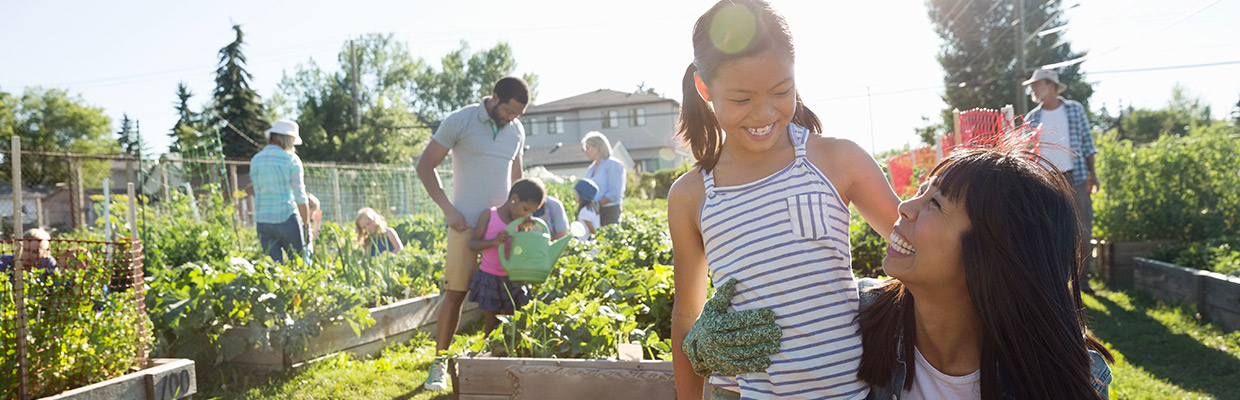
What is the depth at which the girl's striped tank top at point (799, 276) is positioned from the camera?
1688mm

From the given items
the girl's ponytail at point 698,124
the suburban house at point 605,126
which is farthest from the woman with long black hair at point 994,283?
the suburban house at point 605,126

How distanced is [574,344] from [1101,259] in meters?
5.87

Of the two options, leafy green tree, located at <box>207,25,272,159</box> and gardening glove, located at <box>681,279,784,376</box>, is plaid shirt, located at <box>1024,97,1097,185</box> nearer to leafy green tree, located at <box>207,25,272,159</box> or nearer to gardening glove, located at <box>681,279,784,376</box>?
gardening glove, located at <box>681,279,784,376</box>

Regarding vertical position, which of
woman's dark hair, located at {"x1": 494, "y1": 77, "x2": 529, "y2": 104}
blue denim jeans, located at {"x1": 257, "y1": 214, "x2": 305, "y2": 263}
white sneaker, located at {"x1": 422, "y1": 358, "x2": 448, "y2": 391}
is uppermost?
woman's dark hair, located at {"x1": 494, "y1": 77, "x2": 529, "y2": 104}

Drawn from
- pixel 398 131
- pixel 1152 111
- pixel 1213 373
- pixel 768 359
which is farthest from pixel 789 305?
pixel 1152 111

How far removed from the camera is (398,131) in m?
41.0

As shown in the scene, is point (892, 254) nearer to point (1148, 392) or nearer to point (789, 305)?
point (789, 305)

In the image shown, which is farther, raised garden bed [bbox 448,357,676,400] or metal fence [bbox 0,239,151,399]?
metal fence [bbox 0,239,151,399]

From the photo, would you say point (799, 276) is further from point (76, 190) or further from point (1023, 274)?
point (76, 190)

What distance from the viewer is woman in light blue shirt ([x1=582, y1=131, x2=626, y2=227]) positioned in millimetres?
7504

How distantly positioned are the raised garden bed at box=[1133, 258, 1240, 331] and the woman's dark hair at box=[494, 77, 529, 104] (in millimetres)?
4246

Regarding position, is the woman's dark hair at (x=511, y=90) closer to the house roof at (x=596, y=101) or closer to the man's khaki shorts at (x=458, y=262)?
the man's khaki shorts at (x=458, y=262)

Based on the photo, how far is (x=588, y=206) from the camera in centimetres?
728

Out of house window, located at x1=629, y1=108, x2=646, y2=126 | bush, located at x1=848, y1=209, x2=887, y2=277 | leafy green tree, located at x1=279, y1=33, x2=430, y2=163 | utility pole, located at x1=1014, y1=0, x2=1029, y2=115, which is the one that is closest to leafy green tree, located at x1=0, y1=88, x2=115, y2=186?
leafy green tree, located at x1=279, y1=33, x2=430, y2=163
